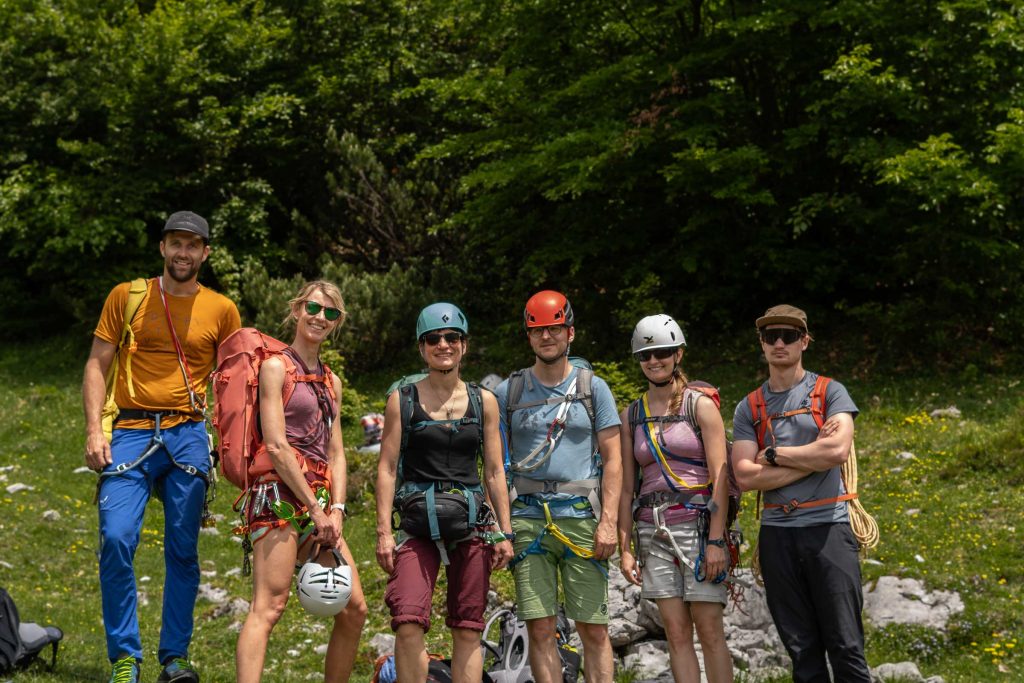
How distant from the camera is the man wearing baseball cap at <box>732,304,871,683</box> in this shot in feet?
Answer: 17.5

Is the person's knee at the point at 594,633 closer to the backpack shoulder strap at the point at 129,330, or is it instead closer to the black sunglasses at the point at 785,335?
the black sunglasses at the point at 785,335

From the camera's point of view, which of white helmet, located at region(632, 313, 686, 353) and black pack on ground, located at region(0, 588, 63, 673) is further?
black pack on ground, located at region(0, 588, 63, 673)

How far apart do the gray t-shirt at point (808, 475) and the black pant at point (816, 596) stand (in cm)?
5

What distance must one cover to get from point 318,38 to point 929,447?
17194 millimetres

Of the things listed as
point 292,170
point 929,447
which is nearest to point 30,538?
point 929,447

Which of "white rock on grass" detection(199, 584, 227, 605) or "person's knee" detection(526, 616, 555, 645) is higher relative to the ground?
"person's knee" detection(526, 616, 555, 645)

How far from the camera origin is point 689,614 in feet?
18.7

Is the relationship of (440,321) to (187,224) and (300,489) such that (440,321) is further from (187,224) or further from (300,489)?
(187,224)

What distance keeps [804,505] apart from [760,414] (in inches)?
20.1

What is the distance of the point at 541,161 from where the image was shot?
54.3 feet

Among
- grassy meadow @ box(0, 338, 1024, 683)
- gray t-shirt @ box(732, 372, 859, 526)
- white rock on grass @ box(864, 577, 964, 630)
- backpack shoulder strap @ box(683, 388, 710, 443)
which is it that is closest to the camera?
gray t-shirt @ box(732, 372, 859, 526)

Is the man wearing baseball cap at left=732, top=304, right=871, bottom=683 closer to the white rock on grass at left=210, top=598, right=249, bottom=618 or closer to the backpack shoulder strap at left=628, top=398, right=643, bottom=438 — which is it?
the backpack shoulder strap at left=628, top=398, right=643, bottom=438

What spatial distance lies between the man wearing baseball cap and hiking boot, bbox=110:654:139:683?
3.37 metres

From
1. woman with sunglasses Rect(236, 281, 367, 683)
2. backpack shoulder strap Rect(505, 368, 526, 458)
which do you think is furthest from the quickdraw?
woman with sunglasses Rect(236, 281, 367, 683)
